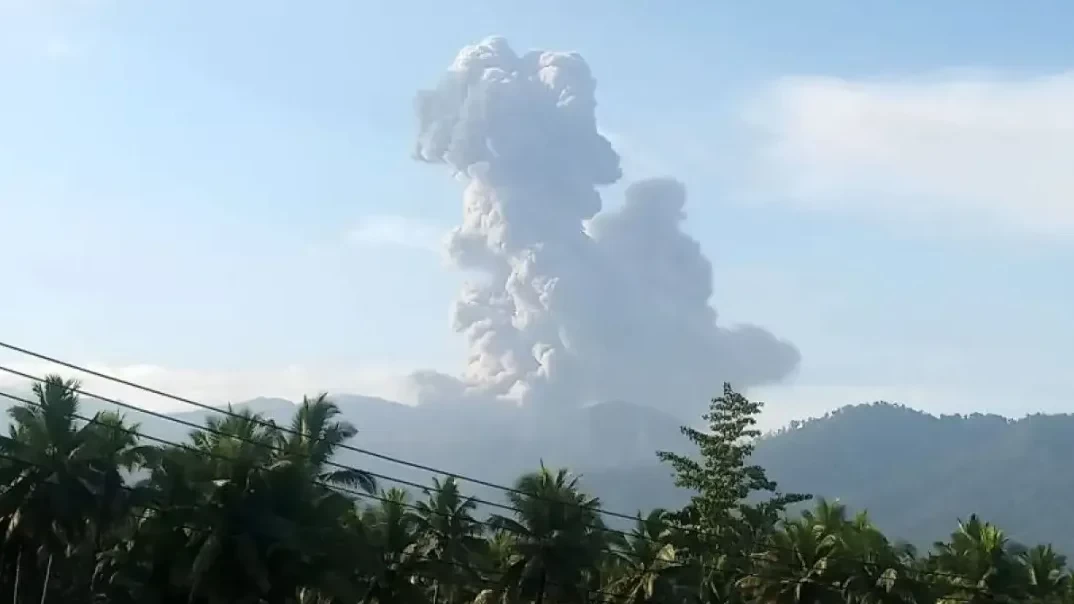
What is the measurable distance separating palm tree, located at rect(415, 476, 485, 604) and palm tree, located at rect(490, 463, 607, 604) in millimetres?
1466

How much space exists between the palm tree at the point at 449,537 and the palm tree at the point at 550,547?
4.81 feet

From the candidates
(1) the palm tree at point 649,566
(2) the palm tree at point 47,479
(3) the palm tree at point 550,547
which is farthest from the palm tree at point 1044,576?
(2) the palm tree at point 47,479

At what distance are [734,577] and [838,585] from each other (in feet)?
27.7

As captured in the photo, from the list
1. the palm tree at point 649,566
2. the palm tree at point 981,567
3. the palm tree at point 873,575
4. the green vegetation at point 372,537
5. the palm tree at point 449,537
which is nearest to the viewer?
the green vegetation at point 372,537

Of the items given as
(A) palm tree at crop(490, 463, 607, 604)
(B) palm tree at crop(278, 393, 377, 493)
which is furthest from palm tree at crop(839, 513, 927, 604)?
(B) palm tree at crop(278, 393, 377, 493)

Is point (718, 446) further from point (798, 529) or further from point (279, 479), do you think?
point (279, 479)

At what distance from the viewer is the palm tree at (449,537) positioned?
56.6 meters

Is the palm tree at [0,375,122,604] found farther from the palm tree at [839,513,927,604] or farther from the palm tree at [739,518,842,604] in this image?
the palm tree at [839,513,927,604]

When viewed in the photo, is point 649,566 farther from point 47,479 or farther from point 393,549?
point 47,479

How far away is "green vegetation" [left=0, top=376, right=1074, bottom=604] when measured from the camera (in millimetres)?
43781

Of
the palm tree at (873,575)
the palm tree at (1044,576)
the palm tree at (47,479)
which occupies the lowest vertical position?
the palm tree at (47,479)

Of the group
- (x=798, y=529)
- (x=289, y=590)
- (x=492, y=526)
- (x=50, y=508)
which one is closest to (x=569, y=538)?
(x=492, y=526)

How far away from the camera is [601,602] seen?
2440 inches

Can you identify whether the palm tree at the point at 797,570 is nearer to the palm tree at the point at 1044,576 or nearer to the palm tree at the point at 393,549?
the palm tree at the point at 1044,576
